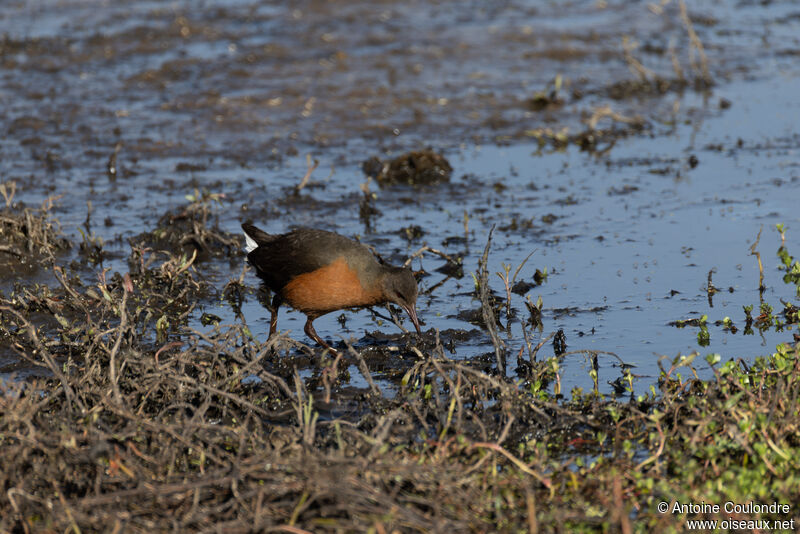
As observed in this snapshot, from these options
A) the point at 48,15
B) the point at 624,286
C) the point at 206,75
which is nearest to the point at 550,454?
the point at 624,286

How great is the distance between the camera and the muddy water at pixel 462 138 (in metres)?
8.03

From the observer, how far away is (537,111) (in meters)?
13.0

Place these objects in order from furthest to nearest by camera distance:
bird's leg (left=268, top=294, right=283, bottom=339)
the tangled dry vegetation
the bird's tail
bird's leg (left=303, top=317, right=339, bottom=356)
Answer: the bird's tail
bird's leg (left=268, top=294, right=283, bottom=339)
bird's leg (left=303, top=317, right=339, bottom=356)
the tangled dry vegetation

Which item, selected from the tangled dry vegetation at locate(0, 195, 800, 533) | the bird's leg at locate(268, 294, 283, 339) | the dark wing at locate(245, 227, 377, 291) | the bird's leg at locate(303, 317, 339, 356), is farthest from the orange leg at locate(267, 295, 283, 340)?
the tangled dry vegetation at locate(0, 195, 800, 533)

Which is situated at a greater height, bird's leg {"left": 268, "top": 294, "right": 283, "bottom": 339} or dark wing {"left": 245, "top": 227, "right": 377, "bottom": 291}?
dark wing {"left": 245, "top": 227, "right": 377, "bottom": 291}

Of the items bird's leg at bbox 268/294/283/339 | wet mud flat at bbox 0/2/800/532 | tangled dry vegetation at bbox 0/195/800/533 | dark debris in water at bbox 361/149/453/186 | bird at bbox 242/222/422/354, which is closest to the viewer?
tangled dry vegetation at bbox 0/195/800/533

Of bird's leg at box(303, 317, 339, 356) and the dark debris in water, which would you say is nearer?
bird's leg at box(303, 317, 339, 356)

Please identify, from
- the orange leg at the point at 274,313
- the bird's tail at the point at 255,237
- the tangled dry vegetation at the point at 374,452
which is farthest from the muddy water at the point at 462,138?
the tangled dry vegetation at the point at 374,452

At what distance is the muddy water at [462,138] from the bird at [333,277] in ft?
1.47

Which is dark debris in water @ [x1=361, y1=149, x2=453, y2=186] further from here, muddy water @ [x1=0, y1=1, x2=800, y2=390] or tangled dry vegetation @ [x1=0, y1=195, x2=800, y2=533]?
tangled dry vegetation @ [x1=0, y1=195, x2=800, y2=533]

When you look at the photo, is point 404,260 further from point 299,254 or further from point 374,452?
point 374,452

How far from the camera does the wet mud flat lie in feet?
15.2

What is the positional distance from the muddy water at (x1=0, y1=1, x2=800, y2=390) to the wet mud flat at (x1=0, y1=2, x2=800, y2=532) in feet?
0.16

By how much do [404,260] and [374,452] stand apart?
4297 millimetres
